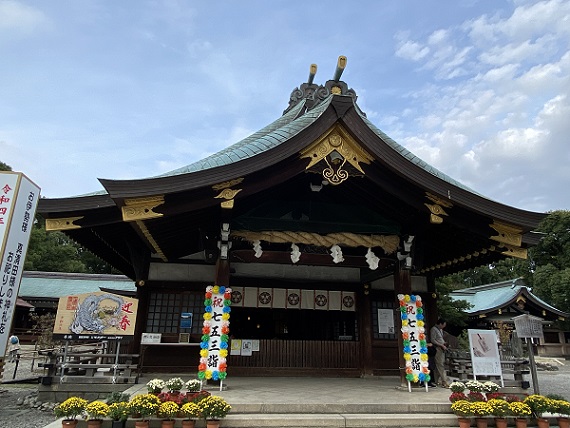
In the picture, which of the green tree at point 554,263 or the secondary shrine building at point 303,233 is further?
the green tree at point 554,263

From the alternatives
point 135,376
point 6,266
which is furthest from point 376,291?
point 6,266

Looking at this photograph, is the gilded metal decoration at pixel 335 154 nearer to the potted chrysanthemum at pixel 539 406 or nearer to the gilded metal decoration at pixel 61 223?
the gilded metal decoration at pixel 61 223

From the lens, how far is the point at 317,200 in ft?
33.0

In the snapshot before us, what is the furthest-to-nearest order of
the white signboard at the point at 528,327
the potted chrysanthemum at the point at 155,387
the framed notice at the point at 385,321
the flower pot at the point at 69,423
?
the framed notice at the point at 385,321 < the white signboard at the point at 528,327 < the potted chrysanthemum at the point at 155,387 < the flower pot at the point at 69,423

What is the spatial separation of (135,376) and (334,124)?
274 inches

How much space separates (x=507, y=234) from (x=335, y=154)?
4.08 metres

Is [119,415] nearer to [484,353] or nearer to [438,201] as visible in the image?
[438,201]

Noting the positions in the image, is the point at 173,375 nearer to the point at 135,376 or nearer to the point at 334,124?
the point at 135,376

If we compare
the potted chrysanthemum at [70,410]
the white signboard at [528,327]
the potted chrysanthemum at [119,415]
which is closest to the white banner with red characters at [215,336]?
the potted chrysanthemum at [119,415]

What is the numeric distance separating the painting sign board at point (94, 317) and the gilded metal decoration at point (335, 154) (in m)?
4.91

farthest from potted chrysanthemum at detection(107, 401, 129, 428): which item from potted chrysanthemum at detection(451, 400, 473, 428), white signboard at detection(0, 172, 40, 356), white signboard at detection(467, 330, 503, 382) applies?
white signboard at detection(467, 330, 503, 382)

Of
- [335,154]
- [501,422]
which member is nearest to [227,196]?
[335,154]

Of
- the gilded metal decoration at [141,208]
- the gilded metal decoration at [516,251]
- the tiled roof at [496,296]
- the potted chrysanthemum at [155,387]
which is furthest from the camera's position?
the tiled roof at [496,296]

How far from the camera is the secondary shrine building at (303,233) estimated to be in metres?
7.65
